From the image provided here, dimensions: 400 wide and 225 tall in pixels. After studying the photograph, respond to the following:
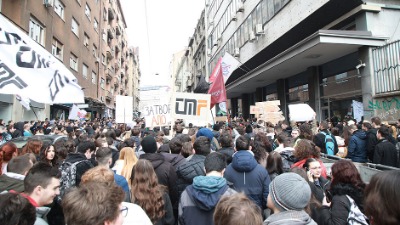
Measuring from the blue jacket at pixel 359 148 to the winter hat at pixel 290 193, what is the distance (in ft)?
16.9

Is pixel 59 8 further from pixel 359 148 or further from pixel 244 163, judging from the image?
pixel 244 163

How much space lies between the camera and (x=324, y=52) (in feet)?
44.5

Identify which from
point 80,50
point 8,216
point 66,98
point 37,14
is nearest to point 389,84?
point 66,98

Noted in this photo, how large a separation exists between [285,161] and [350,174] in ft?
6.05

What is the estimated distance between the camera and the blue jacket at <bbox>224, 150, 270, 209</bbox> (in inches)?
148

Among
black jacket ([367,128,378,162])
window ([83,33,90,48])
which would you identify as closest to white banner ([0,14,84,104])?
black jacket ([367,128,378,162])

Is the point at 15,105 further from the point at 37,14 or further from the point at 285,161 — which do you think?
the point at 285,161

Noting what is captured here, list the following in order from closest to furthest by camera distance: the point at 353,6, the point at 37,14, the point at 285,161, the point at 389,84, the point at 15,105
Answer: the point at 285,161 < the point at 389,84 < the point at 353,6 < the point at 15,105 < the point at 37,14

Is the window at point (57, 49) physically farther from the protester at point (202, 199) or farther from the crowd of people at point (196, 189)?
the protester at point (202, 199)

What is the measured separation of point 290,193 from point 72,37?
85.2 ft

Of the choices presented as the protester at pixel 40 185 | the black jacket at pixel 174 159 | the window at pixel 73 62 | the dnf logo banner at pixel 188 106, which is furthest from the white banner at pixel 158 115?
the window at pixel 73 62

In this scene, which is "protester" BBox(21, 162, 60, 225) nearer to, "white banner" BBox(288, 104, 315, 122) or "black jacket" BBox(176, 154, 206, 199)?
"black jacket" BBox(176, 154, 206, 199)

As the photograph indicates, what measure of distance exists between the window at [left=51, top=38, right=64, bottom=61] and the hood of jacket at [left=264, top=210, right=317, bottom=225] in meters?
21.7

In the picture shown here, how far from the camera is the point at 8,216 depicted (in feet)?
5.50
